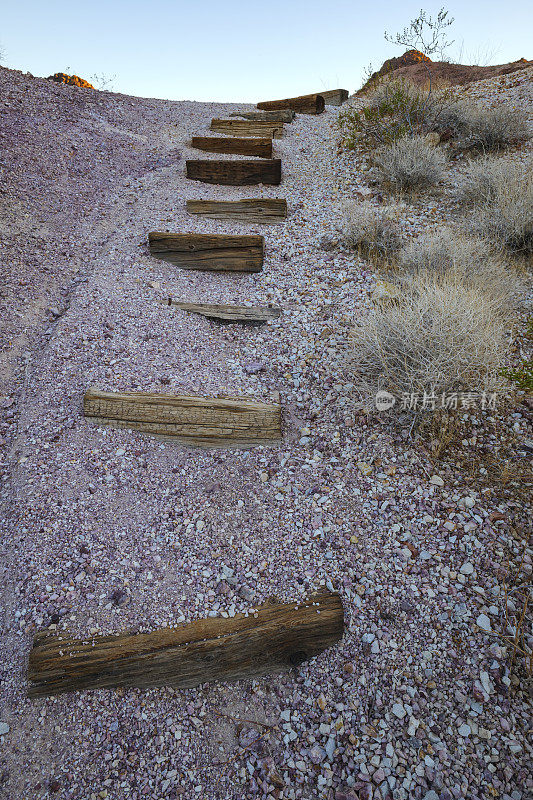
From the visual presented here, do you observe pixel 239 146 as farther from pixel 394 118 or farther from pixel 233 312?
pixel 233 312

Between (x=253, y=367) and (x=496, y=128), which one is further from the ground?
(x=496, y=128)

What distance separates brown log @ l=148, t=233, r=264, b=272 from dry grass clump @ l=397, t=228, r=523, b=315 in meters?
1.53

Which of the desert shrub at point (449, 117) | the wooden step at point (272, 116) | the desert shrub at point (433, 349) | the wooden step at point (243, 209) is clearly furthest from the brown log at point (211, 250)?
the wooden step at point (272, 116)

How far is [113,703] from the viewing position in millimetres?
1971

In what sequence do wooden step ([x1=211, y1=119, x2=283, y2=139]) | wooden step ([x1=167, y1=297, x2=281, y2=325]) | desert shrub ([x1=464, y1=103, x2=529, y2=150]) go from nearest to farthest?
wooden step ([x1=167, y1=297, x2=281, y2=325]), desert shrub ([x1=464, y1=103, x2=529, y2=150]), wooden step ([x1=211, y1=119, x2=283, y2=139])

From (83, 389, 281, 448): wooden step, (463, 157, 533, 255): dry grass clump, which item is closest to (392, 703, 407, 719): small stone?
(83, 389, 281, 448): wooden step

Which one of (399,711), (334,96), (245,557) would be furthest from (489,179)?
(334,96)

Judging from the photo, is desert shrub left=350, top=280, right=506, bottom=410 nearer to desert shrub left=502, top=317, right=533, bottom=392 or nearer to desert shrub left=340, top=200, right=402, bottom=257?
desert shrub left=502, top=317, right=533, bottom=392

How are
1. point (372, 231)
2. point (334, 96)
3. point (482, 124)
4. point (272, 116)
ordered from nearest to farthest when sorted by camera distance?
point (372, 231)
point (482, 124)
point (272, 116)
point (334, 96)

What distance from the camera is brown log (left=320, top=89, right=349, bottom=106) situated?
9.74 meters

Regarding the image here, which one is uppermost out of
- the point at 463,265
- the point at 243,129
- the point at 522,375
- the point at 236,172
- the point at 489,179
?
the point at 243,129

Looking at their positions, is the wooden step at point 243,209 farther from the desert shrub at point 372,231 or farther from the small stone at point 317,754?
the small stone at point 317,754

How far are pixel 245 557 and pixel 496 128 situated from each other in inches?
274

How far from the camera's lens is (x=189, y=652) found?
2023 mm
